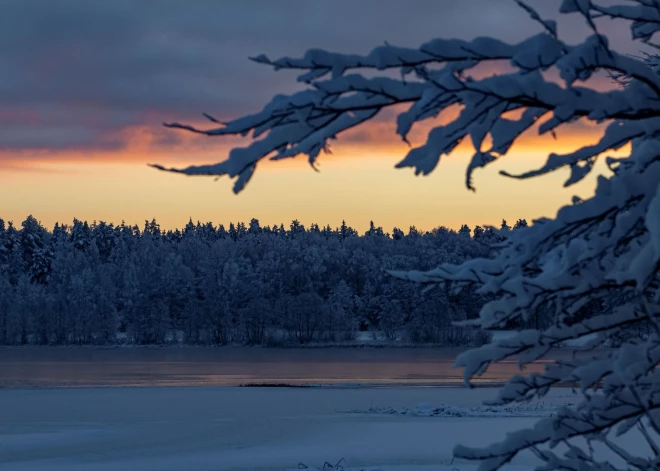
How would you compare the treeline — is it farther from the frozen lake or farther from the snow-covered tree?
the snow-covered tree

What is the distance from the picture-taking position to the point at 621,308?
352cm

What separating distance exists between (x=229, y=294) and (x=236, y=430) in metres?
96.5

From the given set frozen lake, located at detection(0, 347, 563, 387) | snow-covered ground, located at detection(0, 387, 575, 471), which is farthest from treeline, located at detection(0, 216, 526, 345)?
snow-covered ground, located at detection(0, 387, 575, 471)

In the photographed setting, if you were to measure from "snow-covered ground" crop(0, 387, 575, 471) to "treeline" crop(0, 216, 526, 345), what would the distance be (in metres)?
43.1

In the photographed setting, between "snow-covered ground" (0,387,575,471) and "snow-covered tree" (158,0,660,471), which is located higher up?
"snow-covered tree" (158,0,660,471)

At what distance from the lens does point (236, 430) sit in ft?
65.5

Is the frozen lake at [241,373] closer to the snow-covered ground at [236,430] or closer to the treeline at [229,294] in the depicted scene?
the snow-covered ground at [236,430]

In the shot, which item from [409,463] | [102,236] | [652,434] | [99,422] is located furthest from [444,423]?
[102,236]

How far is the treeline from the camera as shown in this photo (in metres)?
96.2

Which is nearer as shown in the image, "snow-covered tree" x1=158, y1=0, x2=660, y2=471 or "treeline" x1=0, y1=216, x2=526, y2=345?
"snow-covered tree" x1=158, y1=0, x2=660, y2=471

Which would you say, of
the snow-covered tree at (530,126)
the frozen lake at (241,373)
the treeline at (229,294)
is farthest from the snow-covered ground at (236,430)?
the treeline at (229,294)

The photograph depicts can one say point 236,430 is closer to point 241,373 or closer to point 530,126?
point 530,126

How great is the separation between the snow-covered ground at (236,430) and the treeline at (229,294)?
4313 centimetres

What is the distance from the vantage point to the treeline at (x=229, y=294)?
316 feet
